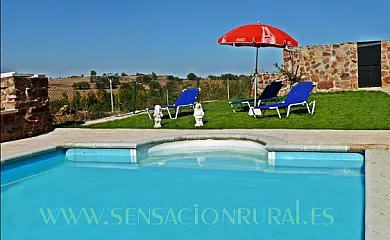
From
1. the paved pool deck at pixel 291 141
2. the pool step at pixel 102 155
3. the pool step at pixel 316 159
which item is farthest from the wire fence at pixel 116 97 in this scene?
the pool step at pixel 316 159

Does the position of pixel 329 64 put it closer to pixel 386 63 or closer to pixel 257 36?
pixel 386 63

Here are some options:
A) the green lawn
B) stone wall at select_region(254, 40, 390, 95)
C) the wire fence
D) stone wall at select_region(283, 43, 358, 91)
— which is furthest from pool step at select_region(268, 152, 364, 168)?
stone wall at select_region(283, 43, 358, 91)

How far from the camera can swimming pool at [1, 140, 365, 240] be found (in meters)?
3.25

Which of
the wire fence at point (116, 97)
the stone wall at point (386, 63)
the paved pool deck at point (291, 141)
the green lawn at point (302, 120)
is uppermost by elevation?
the stone wall at point (386, 63)

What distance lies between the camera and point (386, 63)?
16.0 metres

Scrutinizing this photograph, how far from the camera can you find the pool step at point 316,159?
555cm

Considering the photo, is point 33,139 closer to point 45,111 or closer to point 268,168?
point 45,111

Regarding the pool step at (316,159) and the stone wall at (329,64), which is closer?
the pool step at (316,159)

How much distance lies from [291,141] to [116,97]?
7.90m

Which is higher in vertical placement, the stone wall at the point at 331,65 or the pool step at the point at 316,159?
the stone wall at the point at 331,65

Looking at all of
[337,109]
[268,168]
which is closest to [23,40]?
[268,168]

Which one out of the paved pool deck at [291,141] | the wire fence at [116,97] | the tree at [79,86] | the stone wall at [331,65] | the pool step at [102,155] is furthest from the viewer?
the stone wall at [331,65]

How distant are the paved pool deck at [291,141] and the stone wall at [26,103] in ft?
0.82

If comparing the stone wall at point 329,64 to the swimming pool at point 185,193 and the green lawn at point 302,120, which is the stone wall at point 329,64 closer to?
the green lawn at point 302,120
